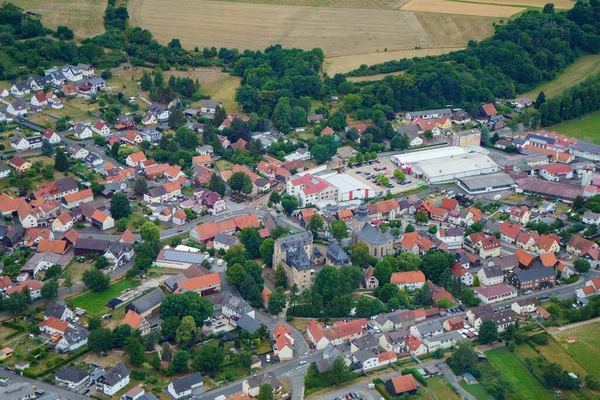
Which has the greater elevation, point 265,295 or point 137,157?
point 137,157

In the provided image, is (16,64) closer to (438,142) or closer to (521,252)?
(438,142)

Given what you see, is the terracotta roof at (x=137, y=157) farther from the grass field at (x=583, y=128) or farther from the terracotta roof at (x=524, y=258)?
the grass field at (x=583, y=128)

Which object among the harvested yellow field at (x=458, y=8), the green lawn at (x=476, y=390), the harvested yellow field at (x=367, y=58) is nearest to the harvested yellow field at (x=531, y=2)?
the harvested yellow field at (x=458, y=8)

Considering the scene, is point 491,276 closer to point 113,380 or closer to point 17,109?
point 113,380

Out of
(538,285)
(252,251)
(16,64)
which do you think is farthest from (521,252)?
(16,64)

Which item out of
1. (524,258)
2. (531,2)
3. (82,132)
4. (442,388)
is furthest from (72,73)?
(531,2)

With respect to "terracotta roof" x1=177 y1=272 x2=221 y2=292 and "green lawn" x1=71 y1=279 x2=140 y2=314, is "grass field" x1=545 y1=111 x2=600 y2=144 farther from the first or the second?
"green lawn" x1=71 y1=279 x2=140 y2=314
